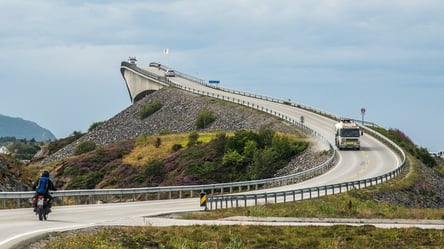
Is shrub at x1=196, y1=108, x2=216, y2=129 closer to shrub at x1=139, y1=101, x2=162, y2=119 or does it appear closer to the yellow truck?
shrub at x1=139, y1=101, x2=162, y2=119

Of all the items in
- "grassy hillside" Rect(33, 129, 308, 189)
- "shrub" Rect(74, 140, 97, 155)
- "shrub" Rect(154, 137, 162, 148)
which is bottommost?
"grassy hillside" Rect(33, 129, 308, 189)

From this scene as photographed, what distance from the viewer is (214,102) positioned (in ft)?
387

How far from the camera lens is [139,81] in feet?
492

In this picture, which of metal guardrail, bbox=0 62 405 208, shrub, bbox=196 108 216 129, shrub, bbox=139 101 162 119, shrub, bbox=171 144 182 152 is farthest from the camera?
shrub, bbox=139 101 162 119

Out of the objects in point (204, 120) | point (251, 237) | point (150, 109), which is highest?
point (150, 109)

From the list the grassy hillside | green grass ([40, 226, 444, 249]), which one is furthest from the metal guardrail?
green grass ([40, 226, 444, 249])

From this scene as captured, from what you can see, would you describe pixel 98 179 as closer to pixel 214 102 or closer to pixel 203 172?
pixel 203 172

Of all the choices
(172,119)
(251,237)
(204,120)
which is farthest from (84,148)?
(251,237)

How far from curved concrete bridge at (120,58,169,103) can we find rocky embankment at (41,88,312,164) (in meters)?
5.13

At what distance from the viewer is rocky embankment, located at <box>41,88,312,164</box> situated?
10275 cm

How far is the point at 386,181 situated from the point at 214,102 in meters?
66.9

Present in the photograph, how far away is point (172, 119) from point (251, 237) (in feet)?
322

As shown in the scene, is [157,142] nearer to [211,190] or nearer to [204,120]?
[204,120]

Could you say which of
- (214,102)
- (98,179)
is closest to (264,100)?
(214,102)
